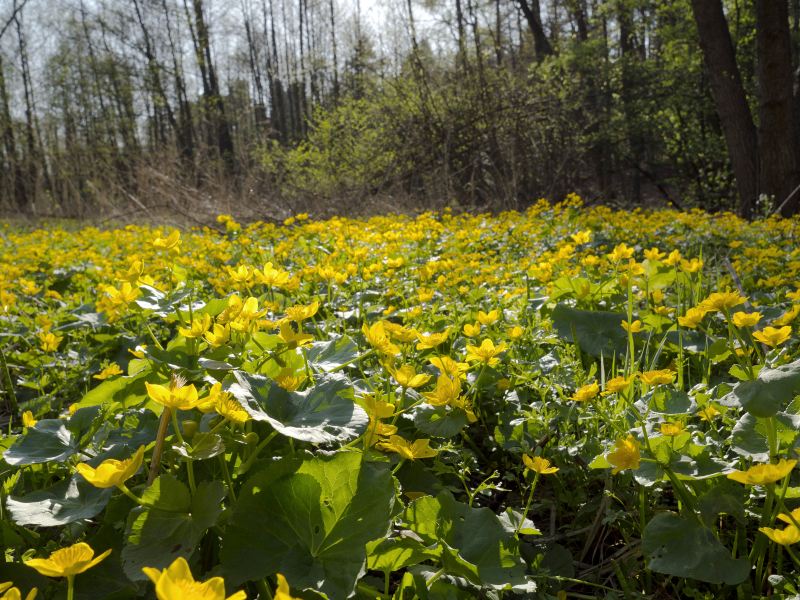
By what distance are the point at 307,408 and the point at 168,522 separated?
0.30 meters

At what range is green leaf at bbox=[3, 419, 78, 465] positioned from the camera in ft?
3.53

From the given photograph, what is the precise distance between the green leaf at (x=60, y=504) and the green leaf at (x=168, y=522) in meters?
0.13

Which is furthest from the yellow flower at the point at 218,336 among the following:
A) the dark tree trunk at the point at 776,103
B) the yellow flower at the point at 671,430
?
the dark tree trunk at the point at 776,103

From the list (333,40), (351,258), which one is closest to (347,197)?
(351,258)

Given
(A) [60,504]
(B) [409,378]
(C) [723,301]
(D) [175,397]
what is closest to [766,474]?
(C) [723,301]

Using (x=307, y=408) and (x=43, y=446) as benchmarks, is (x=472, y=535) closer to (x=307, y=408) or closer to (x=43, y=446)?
(x=307, y=408)

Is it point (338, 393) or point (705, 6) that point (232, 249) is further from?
point (705, 6)

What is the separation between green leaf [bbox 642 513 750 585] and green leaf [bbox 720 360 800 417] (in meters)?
0.26

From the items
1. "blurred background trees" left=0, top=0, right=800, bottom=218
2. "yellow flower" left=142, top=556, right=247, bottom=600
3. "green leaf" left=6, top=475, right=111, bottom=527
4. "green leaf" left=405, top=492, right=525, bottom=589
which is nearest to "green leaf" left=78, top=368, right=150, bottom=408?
"green leaf" left=6, top=475, right=111, bottom=527

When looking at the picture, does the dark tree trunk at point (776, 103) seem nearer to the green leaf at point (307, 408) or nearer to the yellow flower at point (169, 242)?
Answer: the yellow flower at point (169, 242)

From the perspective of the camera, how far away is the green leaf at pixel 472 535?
3.23ft

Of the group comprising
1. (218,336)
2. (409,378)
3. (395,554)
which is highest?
(218,336)

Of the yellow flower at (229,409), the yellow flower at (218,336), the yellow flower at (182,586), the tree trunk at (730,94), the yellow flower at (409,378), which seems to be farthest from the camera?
the tree trunk at (730,94)

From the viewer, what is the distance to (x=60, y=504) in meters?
1.00
